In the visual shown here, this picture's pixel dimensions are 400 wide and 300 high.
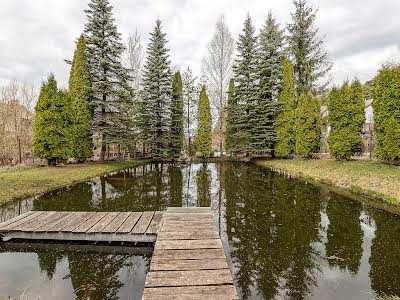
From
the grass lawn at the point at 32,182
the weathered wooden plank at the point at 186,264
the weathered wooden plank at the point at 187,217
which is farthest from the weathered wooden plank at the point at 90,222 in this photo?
the grass lawn at the point at 32,182

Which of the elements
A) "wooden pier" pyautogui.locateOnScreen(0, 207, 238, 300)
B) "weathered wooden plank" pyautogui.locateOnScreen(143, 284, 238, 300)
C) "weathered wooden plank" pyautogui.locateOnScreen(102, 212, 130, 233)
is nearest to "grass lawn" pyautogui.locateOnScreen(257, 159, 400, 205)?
"wooden pier" pyautogui.locateOnScreen(0, 207, 238, 300)

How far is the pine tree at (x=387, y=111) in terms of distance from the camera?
35.5ft

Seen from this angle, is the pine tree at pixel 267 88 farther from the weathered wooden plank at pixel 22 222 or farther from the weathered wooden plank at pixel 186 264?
the weathered wooden plank at pixel 186 264

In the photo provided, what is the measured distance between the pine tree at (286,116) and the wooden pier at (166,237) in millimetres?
16732

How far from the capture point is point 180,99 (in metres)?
25.7

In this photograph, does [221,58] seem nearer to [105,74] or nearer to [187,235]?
[105,74]

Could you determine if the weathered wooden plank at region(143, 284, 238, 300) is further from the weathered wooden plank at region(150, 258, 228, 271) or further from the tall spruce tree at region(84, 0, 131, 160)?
the tall spruce tree at region(84, 0, 131, 160)

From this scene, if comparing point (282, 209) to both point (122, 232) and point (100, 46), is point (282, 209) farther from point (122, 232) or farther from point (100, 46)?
point (100, 46)

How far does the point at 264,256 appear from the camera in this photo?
4.34m

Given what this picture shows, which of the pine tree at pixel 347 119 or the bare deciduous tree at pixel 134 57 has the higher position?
the bare deciduous tree at pixel 134 57

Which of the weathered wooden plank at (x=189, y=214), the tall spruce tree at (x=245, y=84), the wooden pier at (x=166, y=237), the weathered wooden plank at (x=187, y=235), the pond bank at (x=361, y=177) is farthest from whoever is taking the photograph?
the tall spruce tree at (x=245, y=84)

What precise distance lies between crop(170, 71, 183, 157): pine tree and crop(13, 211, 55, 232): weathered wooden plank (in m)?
18.1

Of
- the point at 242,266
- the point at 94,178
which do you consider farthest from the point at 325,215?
the point at 94,178

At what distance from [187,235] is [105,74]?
17331mm
